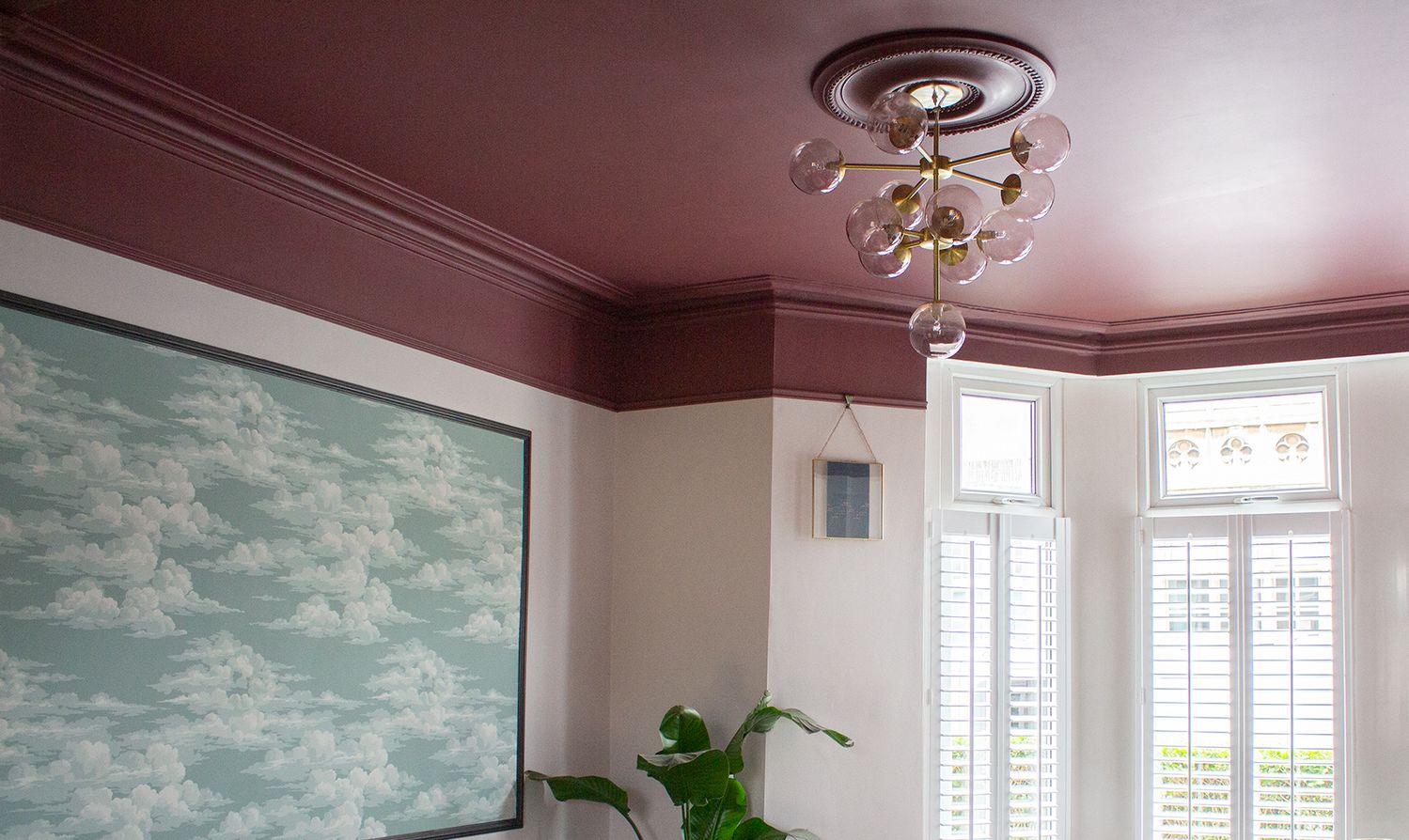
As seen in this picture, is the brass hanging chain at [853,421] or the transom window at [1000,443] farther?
the transom window at [1000,443]

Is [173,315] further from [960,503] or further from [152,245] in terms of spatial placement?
[960,503]

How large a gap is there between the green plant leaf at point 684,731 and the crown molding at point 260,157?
1.86 meters

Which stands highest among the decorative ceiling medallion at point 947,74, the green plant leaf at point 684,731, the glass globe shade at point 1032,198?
the decorative ceiling medallion at point 947,74

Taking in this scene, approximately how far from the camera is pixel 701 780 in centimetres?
484

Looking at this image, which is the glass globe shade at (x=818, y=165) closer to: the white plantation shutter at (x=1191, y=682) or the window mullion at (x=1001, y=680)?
the window mullion at (x=1001, y=680)

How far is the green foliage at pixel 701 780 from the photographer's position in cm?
484

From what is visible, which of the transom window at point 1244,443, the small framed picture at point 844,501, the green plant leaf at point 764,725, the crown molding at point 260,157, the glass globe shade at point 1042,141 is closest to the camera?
the glass globe shade at point 1042,141

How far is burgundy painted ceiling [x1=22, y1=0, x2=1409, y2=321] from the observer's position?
10.9 ft

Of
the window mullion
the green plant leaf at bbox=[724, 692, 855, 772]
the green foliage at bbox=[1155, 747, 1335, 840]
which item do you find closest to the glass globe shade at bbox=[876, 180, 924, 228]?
the green plant leaf at bbox=[724, 692, 855, 772]

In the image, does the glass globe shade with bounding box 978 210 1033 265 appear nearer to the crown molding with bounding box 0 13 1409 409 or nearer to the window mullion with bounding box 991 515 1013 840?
the crown molding with bounding box 0 13 1409 409

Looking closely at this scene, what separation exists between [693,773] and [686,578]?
1.08m

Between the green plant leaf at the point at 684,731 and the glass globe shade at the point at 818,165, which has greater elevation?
the glass globe shade at the point at 818,165

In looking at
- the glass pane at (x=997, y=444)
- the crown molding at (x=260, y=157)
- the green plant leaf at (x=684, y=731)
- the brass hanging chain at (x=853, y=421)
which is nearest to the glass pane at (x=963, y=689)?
the glass pane at (x=997, y=444)

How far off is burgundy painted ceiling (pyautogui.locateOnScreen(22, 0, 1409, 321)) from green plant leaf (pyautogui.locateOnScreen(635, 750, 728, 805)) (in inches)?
79.6
